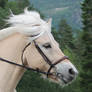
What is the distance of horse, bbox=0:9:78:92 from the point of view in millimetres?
5414

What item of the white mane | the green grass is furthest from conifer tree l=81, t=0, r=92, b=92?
the white mane

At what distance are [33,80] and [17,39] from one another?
55265 millimetres

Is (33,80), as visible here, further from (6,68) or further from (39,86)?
(6,68)

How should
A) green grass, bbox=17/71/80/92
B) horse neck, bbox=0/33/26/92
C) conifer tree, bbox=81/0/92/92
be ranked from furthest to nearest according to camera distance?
green grass, bbox=17/71/80/92 → conifer tree, bbox=81/0/92/92 → horse neck, bbox=0/33/26/92

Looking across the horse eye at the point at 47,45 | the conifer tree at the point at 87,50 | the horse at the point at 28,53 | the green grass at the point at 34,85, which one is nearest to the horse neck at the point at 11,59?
the horse at the point at 28,53

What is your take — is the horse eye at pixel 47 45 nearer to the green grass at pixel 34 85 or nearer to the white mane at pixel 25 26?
the white mane at pixel 25 26

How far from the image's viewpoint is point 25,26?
18.1 ft

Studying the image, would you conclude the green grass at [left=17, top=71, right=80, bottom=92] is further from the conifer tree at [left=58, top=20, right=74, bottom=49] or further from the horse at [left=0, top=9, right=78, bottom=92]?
the horse at [left=0, top=9, right=78, bottom=92]

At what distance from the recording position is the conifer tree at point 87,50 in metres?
34.0

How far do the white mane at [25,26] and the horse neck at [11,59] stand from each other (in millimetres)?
89

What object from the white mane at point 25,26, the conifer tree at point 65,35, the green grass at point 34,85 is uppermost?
the white mane at point 25,26

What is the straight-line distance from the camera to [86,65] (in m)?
34.9

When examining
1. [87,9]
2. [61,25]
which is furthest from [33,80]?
[61,25]

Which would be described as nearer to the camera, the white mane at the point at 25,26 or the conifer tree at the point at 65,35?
the white mane at the point at 25,26
